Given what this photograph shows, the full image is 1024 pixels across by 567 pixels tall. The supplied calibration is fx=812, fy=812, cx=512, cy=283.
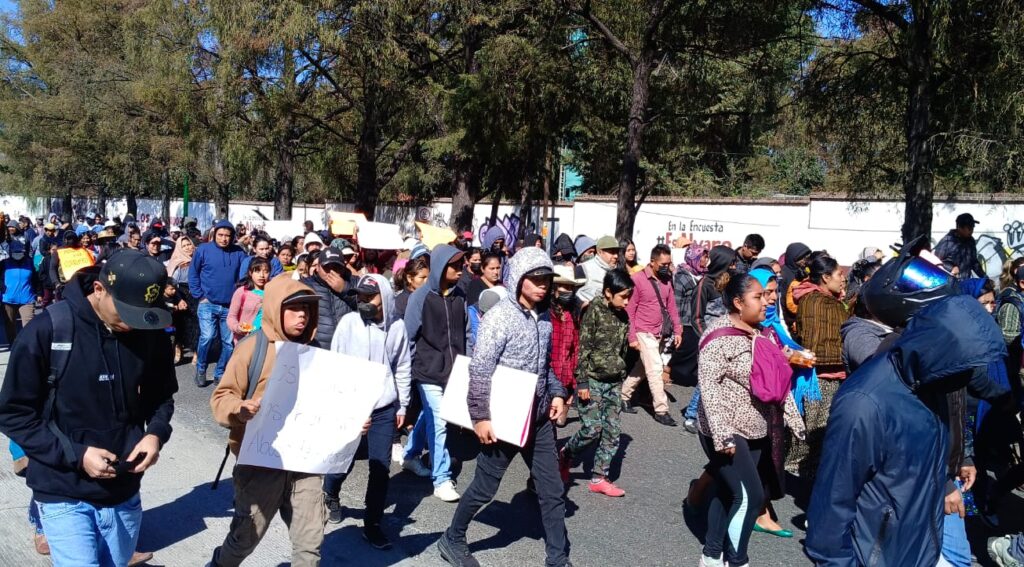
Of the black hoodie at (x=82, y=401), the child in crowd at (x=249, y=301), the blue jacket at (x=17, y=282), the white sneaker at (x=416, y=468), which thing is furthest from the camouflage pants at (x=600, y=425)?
the blue jacket at (x=17, y=282)

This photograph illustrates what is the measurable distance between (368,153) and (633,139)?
28.5 feet

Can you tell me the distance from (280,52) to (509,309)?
51.9ft

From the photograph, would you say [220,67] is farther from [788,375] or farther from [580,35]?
[788,375]

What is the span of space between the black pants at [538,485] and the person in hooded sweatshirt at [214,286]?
5.87 m

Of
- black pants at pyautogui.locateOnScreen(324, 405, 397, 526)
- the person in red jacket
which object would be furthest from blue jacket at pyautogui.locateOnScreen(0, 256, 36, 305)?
the person in red jacket

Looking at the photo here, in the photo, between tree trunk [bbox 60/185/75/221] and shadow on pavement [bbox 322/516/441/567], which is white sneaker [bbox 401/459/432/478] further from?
tree trunk [bbox 60/185/75/221]

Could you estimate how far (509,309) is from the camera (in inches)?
183

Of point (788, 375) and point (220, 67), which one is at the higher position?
point (220, 67)

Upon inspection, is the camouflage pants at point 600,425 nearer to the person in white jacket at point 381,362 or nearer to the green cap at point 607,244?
the person in white jacket at point 381,362

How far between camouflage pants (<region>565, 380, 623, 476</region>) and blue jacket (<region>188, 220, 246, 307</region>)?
17.5 ft

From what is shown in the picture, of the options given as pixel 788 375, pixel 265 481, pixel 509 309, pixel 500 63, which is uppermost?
pixel 500 63

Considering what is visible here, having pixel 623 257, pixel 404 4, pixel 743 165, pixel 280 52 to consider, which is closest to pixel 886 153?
pixel 623 257

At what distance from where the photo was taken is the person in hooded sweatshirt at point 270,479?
3.70 m

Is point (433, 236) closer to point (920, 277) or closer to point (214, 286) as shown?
point (214, 286)
